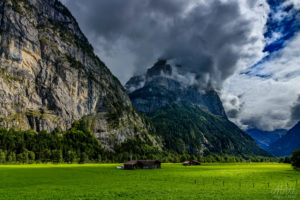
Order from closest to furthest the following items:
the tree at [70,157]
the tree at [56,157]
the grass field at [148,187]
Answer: the grass field at [148,187] → the tree at [56,157] → the tree at [70,157]

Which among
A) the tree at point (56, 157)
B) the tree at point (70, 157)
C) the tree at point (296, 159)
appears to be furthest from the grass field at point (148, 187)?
the tree at point (70, 157)

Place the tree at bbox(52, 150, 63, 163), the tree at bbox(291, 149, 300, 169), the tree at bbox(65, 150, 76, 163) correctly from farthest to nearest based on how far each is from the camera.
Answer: the tree at bbox(65, 150, 76, 163) < the tree at bbox(52, 150, 63, 163) < the tree at bbox(291, 149, 300, 169)

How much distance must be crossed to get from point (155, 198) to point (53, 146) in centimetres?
18520

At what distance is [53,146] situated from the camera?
192 m

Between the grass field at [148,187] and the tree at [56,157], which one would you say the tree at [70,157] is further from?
the grass field at [148,187]

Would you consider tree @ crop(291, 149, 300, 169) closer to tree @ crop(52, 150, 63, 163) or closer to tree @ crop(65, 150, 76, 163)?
tree @ crop(65, 150, 76, 163)

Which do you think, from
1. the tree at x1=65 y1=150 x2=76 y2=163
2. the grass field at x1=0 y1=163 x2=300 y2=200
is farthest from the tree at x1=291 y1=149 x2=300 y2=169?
the tree at x1=65 y1=150 x2=76 y2=163

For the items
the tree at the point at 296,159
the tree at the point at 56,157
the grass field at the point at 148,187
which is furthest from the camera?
the tree at the point at 56,157

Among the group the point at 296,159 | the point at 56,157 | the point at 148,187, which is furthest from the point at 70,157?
the point at 296,159

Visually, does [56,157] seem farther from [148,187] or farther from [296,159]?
[296,159]

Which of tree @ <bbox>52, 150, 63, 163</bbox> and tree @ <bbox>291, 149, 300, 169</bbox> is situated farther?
tree @ <bbox>52, 150, 63, 163</bbox>

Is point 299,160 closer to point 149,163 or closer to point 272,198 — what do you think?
point 149,163

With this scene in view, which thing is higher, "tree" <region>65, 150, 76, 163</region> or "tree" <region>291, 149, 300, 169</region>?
"tree" <region>291, 149, 300, 169</region>

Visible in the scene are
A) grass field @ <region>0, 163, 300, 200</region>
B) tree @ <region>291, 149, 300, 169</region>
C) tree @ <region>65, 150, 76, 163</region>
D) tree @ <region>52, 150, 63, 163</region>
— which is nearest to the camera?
grass field @ <region>0, 163, 300, 200</region>
